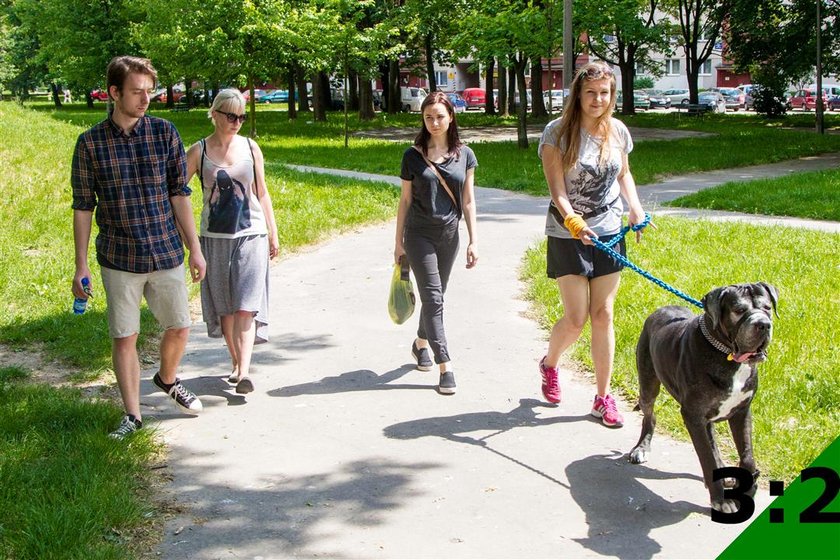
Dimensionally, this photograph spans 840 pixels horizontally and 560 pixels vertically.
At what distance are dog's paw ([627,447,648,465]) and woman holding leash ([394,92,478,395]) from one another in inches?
60.0

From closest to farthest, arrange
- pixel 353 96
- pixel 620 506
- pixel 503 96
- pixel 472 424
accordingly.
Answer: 1. pixel 620 506
2. pixel 472 424
3. pixel 503 96
4. pixel 353 96

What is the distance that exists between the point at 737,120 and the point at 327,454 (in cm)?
3874

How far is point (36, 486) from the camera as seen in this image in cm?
443

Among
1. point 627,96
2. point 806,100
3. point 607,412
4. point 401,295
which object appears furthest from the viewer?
point 806,100

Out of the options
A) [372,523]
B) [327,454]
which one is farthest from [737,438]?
[327,454]

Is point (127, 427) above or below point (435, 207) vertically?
below

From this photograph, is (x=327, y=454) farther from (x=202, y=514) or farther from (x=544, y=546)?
(x=544, y=546)

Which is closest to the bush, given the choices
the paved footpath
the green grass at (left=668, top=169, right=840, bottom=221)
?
the green grass at (left=668, top=169, right=840, bottom=221)

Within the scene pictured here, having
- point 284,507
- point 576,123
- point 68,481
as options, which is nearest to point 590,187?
point 576,123

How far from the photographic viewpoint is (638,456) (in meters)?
4.90

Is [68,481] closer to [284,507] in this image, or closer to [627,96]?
[284,507]

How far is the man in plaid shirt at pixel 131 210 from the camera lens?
516 centimetres

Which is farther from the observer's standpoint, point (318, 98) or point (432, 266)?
point (318, 98)

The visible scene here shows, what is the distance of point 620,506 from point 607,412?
111cm
